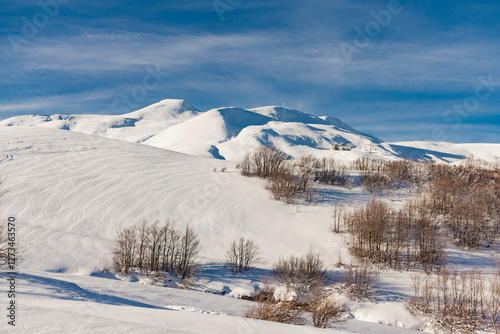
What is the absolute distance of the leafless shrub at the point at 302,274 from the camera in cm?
1114

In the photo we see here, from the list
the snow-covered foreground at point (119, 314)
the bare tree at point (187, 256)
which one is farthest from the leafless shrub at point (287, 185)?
the snow-covered foreground at point (119, 314)

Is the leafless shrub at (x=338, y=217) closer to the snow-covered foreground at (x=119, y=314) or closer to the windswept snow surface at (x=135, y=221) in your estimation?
the windswept snow surface at (x=135, y=221)

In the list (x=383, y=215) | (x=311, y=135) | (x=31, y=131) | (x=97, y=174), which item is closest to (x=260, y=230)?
(x=383, y=215)

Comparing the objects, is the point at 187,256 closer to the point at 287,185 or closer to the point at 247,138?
the point at 287,185

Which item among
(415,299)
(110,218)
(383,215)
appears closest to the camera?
(415,299)

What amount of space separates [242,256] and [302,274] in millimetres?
3120

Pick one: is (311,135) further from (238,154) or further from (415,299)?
(415,299)

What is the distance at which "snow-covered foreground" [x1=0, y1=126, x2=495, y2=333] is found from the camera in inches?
226

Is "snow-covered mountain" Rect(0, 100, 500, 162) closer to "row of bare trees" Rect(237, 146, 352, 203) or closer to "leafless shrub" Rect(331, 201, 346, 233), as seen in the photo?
"row of bare trees" Rect(237, 146, 352, 203)

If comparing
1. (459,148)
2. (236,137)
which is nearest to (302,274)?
(236,137)

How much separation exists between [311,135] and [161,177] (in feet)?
346

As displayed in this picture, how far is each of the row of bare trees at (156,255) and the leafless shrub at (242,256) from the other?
168 centimetres

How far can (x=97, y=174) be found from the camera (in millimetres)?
19609

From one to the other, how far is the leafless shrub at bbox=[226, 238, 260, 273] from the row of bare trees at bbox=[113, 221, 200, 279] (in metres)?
1.68
